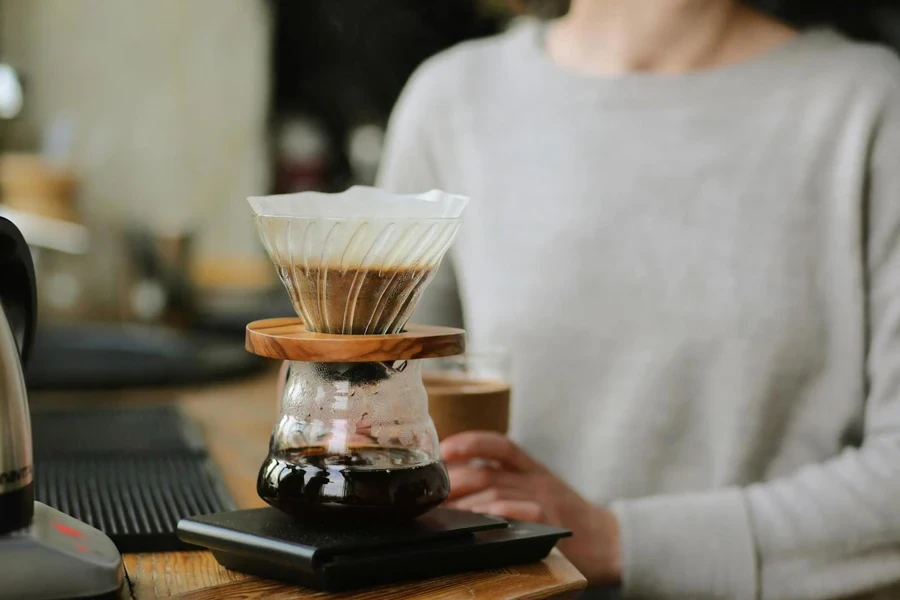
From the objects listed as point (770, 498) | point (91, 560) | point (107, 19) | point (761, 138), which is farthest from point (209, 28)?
point (91, 560)

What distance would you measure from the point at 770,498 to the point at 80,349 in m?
1.42

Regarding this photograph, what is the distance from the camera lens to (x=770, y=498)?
1099 millimetres

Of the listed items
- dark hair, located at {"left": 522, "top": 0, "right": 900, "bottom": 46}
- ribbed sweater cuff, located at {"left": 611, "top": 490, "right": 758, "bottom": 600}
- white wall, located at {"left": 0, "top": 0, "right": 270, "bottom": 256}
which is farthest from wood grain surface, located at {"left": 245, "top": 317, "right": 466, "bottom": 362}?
white wall, located at {"left": 0, "top": 0, "right": 270, "bottom": 256}

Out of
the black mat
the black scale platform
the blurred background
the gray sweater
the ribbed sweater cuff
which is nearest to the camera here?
the black scale platform

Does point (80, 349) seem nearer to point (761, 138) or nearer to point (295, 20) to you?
point (761, 138)

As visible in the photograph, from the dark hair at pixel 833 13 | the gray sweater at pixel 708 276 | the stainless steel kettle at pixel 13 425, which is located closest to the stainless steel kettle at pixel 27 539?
the stainless steel kettle at pixel 13 425

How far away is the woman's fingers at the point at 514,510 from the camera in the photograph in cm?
87

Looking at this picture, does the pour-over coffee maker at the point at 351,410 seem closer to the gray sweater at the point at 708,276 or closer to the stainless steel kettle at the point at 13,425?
the stainless steel kettle at the point at 13,425

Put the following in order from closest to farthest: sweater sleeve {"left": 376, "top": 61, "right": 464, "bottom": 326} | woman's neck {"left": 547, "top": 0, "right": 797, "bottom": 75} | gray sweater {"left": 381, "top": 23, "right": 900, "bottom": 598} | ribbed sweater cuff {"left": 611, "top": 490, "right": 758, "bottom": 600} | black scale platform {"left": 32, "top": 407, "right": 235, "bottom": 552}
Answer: black scale platform {"left": 32, "top": 407, "right": 235, "bottom": 552}
ribbed sweater cuff {"left": 611, "top": 490, "right": 758, "bottom": 600}
gray sweater {"left": 381, "top": 23, "right": 900, "bottom": 598}
woman's neck {"left": 547, "top": 0, "right": 797, "bottom": 75}
sweater sleeve {"left": 376, "top": 61, "right": 464, "bottom": 326}

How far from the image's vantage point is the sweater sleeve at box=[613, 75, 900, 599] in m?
1.05

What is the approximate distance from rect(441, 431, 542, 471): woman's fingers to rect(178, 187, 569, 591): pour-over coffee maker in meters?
0.17

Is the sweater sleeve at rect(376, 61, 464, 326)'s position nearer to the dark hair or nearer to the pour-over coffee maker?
the dark hair

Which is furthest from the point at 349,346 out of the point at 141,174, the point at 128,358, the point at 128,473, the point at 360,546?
the point at 141,174

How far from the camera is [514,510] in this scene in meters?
0.87
